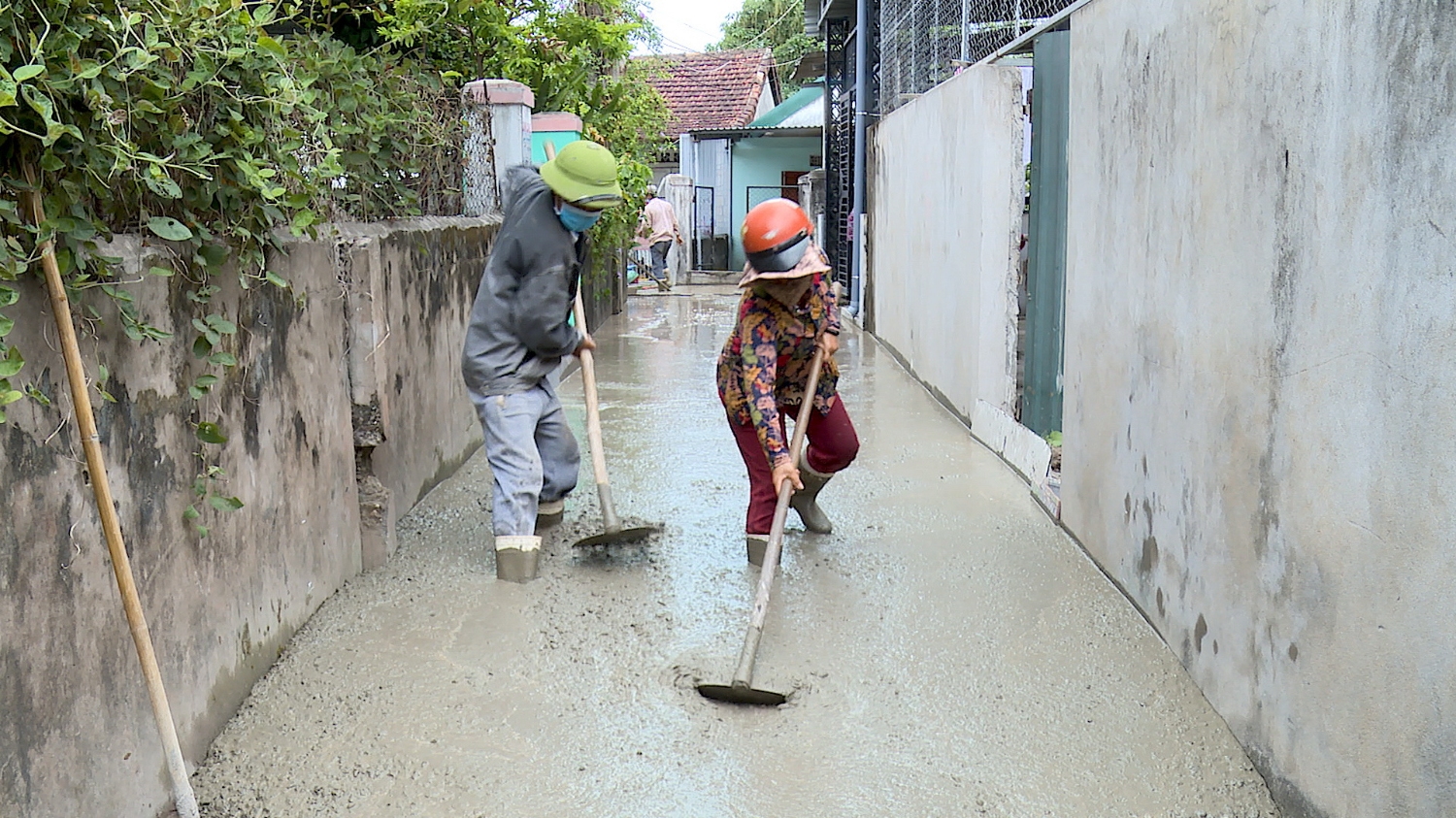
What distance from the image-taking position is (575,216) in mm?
4586

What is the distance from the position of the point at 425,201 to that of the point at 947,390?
350 cm

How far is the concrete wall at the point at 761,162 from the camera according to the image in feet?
79.7

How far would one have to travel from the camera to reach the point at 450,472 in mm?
6203

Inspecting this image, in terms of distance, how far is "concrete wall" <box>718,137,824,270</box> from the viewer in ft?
79.7

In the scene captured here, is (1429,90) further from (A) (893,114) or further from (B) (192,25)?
(A) (893,114)

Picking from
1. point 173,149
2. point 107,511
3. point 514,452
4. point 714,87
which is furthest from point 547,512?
point 714,87

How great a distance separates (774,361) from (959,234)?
3293mm

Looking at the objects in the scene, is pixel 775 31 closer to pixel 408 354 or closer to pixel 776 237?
pixel 408 354

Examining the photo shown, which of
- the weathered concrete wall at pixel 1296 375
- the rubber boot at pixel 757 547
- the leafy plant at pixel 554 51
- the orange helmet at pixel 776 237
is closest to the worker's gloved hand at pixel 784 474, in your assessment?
the rubber boot at pixel 757 547

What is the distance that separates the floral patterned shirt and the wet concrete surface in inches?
23.6

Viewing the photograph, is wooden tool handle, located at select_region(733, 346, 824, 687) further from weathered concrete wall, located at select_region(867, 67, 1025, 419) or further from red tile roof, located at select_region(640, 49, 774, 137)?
red tile roof, located at select_region(640, 49, 774, 137)

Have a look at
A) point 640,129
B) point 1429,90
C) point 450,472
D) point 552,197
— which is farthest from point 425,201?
point 640,129

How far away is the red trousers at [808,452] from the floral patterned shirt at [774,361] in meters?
0.06

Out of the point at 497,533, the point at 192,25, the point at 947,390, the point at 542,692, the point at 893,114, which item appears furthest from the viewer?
the point at 893,114
